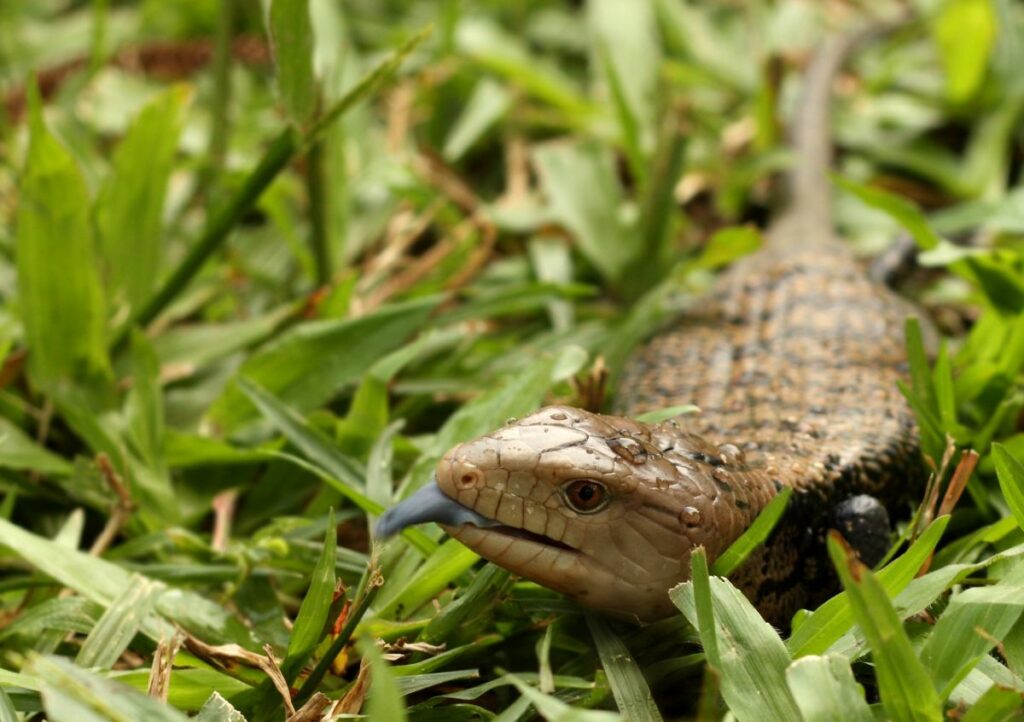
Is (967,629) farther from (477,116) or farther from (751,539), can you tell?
(477,116)

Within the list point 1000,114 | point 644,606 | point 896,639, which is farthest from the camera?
point 1000,114

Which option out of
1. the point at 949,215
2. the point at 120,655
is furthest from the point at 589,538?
the point at 949,215

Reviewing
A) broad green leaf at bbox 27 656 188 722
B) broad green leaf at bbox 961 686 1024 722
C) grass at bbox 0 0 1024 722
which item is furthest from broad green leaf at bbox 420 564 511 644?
broad green leaf at bbox 961 686 1024 722

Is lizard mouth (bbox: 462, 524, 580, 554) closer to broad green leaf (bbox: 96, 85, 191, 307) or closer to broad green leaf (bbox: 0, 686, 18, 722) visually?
broad green leaf (bbox: 0, 686, 18, 722)

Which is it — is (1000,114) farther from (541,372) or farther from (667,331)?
(541,372)

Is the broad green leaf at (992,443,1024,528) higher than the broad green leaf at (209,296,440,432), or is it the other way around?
the broad green leaf at (992,443,1024,528)

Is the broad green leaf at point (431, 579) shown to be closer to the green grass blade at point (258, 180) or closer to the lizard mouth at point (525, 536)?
the lizard mouth at point (525, 536)
